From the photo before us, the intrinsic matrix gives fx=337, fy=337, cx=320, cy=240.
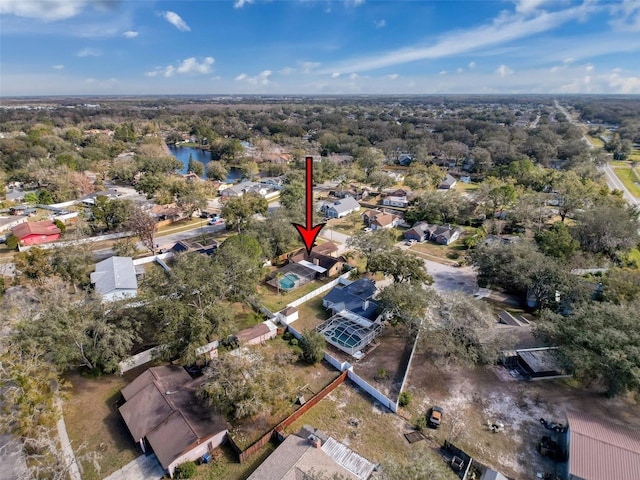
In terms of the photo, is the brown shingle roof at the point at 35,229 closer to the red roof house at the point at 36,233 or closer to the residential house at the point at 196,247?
the red roof house at the point at 36,233

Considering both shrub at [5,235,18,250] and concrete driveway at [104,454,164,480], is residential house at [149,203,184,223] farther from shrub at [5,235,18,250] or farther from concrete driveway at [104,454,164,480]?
concrete driveway at [104,454,164,480]

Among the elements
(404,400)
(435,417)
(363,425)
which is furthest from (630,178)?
(363,425)

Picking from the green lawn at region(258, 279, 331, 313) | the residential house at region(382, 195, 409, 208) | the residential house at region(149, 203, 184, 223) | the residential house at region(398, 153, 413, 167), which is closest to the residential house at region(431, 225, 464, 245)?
the residential house at region(382, 195, 409, 208)

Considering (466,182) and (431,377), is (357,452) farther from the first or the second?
(466,182)

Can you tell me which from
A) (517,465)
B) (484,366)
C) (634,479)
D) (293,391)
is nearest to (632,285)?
(484,366)

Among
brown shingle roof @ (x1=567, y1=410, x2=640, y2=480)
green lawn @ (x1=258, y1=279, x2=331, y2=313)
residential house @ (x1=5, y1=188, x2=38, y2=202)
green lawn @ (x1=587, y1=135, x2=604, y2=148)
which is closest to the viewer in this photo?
brown shingle roof @ (x1=567, y1=410, x2=640, y2=480)

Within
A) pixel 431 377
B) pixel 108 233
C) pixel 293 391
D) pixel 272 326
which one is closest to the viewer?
pixel 293 391

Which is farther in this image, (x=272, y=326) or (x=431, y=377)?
(x=272, y=326)
